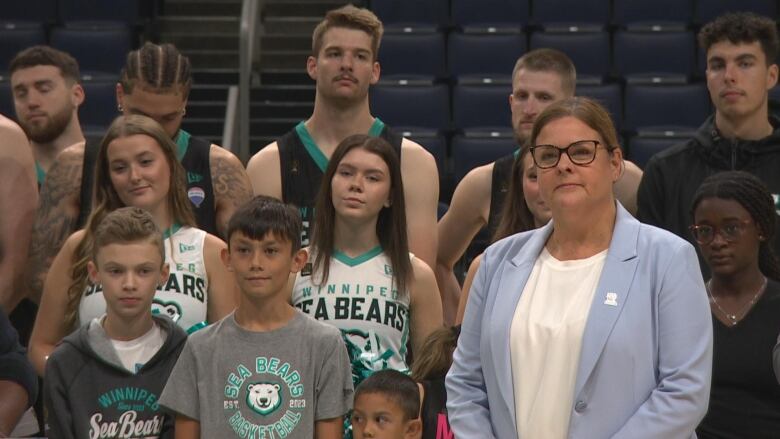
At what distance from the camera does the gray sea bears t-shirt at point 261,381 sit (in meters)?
3.37

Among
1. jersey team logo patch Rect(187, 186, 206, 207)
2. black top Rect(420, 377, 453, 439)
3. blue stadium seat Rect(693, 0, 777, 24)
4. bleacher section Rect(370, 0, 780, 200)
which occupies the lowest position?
black top Rect(420, 377, 453, 439)

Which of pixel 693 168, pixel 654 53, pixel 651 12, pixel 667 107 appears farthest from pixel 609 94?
pixel 693 168

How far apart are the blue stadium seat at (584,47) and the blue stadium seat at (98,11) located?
2.83 metres

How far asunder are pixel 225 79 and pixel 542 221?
5.33 metres

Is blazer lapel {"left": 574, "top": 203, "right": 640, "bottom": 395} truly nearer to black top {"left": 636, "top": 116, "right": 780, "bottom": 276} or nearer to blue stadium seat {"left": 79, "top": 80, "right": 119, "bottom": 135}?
black top {"left": 636, "top": 116, "right": 780, "bottom": 276}

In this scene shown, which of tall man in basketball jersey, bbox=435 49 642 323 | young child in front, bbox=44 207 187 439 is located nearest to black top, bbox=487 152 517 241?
tall man in basketball jersey, bbox=435 49 642 323

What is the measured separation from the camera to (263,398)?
339 centimetres

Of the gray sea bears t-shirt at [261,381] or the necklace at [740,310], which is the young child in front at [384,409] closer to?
the gray sea bears t-shirt at [261,381]

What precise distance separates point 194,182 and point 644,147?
3.58 meters

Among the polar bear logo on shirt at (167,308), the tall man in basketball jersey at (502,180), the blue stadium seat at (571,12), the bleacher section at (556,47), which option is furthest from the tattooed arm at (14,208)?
the blue stadium seat at (571,12)

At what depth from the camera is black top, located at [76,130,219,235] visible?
14.4 feet

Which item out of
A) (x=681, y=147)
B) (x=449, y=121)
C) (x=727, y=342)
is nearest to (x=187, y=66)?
(x=681, y=147)

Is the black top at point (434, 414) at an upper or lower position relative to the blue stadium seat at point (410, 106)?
lower

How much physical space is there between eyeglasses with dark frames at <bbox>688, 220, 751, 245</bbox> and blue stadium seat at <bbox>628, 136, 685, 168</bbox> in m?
3.47
